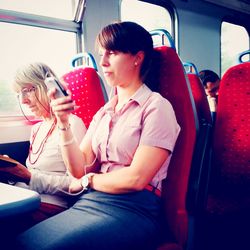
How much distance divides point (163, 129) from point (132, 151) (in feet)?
0.47

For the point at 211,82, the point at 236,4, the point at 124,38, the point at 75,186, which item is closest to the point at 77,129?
the point at 75,186

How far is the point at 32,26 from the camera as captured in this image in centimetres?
220

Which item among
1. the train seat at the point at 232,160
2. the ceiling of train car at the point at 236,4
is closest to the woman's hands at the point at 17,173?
the train seat at the point at 232,160

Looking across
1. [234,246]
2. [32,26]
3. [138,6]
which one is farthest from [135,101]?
[138,6]

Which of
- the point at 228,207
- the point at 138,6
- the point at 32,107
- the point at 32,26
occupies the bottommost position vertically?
the point at 228,207

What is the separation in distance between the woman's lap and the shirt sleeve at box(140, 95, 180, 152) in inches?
7.6

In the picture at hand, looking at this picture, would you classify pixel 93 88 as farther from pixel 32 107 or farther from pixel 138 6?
pixel 138 6

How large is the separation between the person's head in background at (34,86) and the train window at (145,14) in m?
1.61

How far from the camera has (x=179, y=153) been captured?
1.24 m

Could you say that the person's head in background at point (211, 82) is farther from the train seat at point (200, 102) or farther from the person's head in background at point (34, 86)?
the person's head in background at point (34, 86)

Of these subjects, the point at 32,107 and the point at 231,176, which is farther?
the point at 231,176

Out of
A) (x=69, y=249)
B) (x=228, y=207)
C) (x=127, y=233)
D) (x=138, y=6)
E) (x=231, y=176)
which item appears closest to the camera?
(x=69, y=249)

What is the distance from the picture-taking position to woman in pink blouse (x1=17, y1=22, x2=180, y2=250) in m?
1.00

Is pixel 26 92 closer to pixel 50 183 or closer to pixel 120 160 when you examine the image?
pixel 50 183
